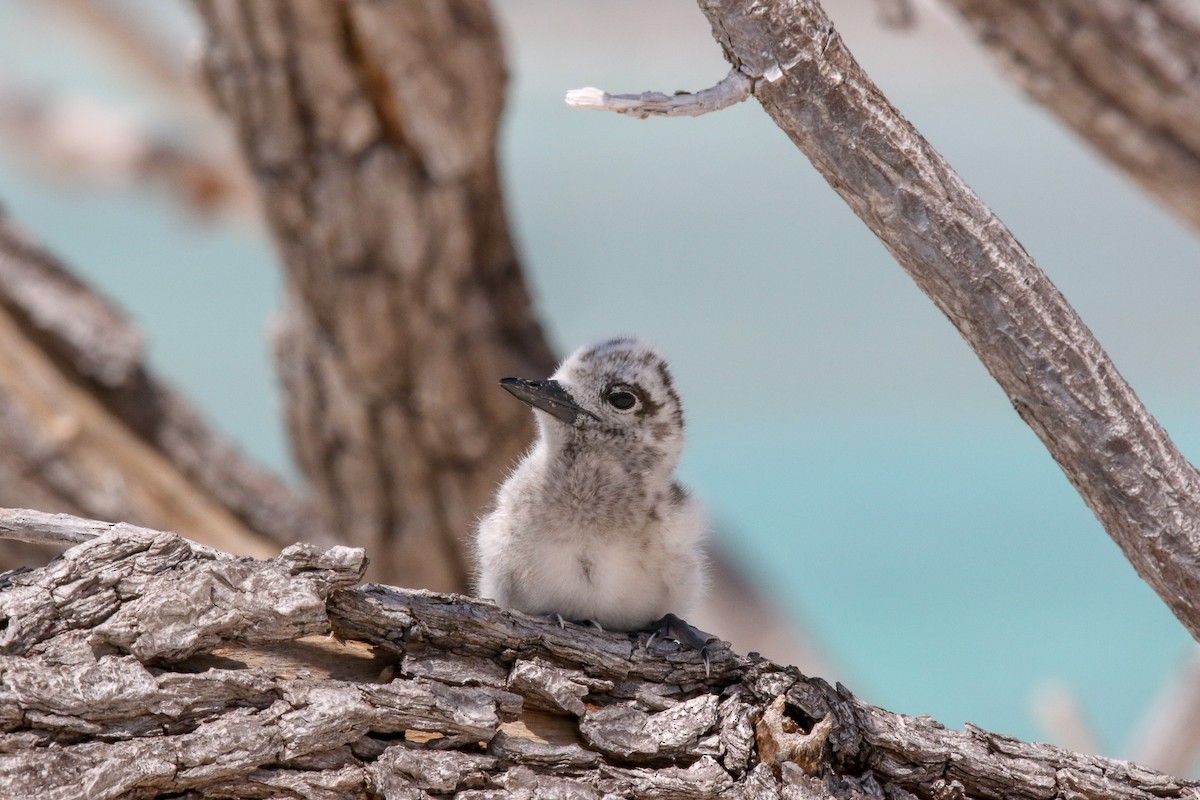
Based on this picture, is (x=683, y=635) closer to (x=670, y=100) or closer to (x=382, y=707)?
(x=382, y=707)

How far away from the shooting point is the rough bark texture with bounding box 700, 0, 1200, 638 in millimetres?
2021

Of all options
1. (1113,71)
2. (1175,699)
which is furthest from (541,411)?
(1175,699)

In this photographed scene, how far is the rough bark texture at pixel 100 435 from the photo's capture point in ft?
13.6

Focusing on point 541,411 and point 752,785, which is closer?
point 752,785

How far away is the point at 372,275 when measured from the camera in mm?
4312

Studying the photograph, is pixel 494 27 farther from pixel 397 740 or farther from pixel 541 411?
pixel 397 740

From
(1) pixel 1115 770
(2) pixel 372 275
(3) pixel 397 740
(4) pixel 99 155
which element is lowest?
(1) pixel 1115 770

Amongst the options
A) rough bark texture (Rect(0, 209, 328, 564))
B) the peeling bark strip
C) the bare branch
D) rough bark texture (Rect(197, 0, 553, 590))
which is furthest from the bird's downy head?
rough bark texture (Rect(0, 209, 328, 564))

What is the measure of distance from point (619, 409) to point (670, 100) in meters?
1.01

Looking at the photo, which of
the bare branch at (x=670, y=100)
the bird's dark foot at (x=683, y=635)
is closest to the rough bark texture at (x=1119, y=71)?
the bare branch at (x=670, y=100)

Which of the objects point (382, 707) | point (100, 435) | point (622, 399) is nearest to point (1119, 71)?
point (622, 399)

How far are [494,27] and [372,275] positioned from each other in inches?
36.9

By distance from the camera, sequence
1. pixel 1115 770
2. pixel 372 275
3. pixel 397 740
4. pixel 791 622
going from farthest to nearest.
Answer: pixel 791 622
pixel 372 275
pixel 1115 770
pixel 397 740

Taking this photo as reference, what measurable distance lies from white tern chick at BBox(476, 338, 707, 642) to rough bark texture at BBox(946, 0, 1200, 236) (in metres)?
1.92
